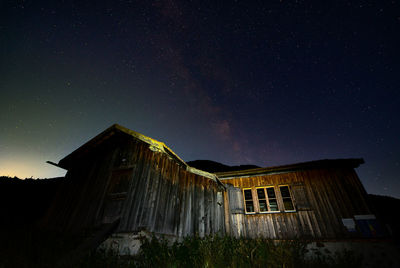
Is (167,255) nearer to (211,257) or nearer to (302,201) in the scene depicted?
(211,257)

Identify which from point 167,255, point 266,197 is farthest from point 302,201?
point 167,255

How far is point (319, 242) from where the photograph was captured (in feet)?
27.2

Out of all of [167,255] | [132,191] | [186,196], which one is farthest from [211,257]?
[186,196]

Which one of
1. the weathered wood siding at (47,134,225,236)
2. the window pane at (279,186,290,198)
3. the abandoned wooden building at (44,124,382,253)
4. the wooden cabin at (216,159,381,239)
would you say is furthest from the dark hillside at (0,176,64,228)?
the window pane at (279,186,290,198)

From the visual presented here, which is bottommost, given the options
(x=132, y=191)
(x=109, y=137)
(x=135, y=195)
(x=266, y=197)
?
(x=135, y=195)

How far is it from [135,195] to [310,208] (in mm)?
8891

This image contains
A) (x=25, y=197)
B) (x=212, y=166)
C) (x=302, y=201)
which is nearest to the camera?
(x=302, y=201)

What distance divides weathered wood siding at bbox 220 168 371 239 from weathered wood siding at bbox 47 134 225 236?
1.46m

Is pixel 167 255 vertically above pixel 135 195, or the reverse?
pixel 135 195

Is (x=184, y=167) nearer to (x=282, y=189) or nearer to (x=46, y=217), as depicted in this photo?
(x=282, y=189)

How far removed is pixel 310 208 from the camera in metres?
9.17

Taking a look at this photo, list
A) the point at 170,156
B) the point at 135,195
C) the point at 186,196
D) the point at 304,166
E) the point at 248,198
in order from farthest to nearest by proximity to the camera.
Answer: the point at 248,198, the point at 304,166, the point at 186,196, the point at 170,156, the point at 135,195

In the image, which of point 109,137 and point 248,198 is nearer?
point 109,137

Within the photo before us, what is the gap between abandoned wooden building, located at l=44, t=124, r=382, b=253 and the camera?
7473 mm
